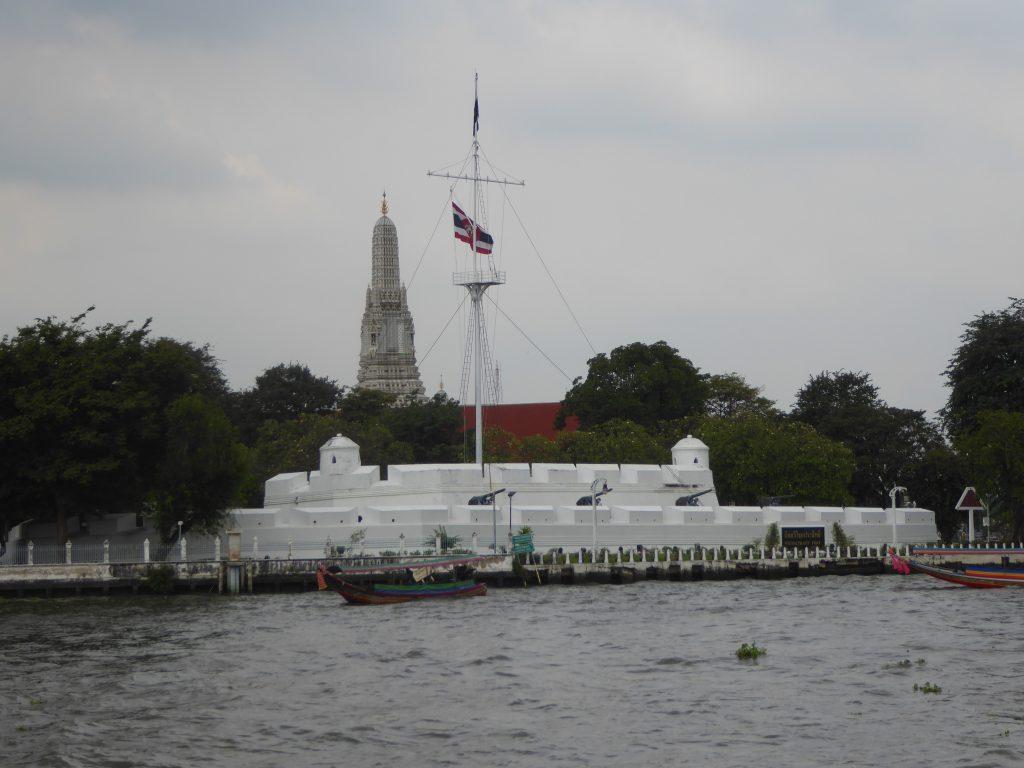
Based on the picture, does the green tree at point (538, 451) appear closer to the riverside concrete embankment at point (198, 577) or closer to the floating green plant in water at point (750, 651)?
the riverside concrete embankment at point (198, 577)

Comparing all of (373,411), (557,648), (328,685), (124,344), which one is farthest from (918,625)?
(373,411)

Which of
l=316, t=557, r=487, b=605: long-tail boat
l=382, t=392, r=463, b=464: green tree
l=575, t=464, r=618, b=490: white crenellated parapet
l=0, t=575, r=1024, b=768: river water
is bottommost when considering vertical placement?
l=0, t=575, r=1024, b=768: river water

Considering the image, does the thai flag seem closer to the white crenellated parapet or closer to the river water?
the white crenellated parapet

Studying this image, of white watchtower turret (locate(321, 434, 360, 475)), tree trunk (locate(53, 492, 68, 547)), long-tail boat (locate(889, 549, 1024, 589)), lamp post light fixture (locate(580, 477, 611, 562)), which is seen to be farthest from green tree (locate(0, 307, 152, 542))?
long-tail boat (locate(889, 549, 1024, 589))

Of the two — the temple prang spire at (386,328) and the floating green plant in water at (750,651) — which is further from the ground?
the temple prang spire at (386,328)

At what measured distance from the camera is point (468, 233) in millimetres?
64062

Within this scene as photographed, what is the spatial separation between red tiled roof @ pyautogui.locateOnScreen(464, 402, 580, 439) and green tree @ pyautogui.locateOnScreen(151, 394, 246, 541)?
49678 millimetres

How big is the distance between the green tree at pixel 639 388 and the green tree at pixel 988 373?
19.7 m

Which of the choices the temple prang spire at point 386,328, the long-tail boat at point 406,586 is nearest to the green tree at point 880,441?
the long-tail boat at point 406,586

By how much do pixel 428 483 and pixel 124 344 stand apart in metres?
15.0

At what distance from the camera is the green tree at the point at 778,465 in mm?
73562

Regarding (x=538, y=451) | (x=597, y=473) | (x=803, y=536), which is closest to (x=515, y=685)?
(x=597, y=473)

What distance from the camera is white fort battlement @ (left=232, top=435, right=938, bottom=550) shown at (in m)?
60.6

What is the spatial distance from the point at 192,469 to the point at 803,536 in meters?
30.0
